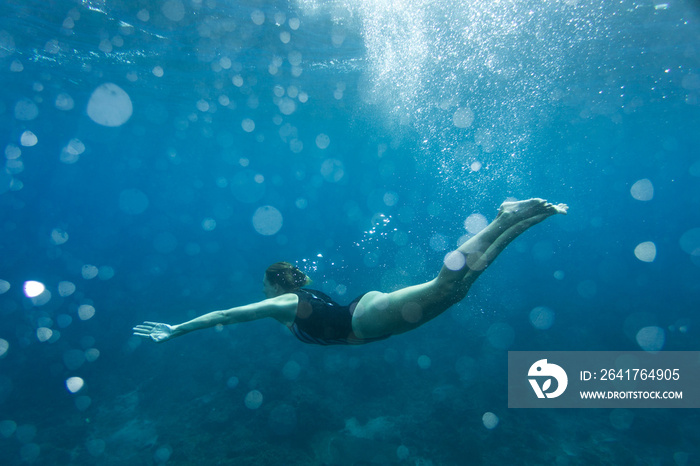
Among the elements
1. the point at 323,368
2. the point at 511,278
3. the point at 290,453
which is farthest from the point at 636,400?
the point at 511,278

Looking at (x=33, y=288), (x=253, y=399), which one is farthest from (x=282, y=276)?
(x=33, y=288)

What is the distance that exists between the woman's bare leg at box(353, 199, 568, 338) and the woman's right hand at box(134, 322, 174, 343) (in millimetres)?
2239

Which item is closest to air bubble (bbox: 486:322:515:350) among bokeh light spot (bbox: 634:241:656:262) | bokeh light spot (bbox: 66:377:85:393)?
bokeh light spot (bbox: 66:377:85:393)

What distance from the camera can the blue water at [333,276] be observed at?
28.0ft

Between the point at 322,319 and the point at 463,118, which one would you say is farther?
the point at 463,118

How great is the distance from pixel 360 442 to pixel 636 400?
29.5 ft

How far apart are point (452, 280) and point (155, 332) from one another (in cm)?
355

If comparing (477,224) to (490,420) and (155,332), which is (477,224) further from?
(155,332)

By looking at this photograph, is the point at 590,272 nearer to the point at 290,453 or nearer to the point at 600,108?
the point at 600,108

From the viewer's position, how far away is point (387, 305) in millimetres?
3912

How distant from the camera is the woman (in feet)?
11.9

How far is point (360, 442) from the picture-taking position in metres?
8.02

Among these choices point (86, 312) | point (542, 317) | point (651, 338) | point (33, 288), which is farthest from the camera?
point (33, 288)

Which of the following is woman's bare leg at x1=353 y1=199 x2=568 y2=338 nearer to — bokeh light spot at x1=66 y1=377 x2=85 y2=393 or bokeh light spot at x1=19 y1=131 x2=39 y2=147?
bokeh light spot at x1=66 y1=377 x2=85 y2=393
